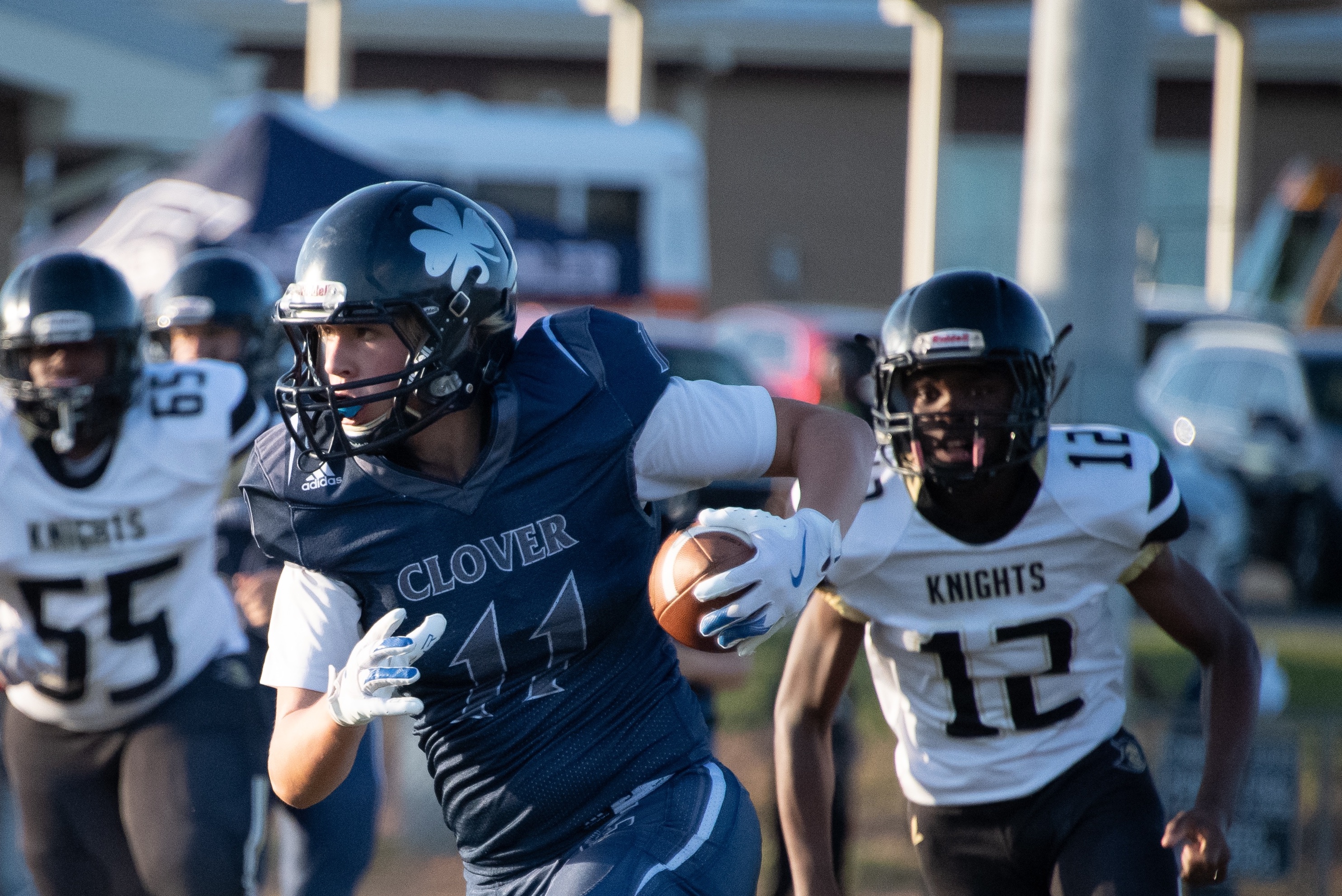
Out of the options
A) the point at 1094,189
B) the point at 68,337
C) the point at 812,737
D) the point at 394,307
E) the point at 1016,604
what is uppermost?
the point at 1094,189

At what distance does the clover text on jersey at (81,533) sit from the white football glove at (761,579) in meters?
2.17

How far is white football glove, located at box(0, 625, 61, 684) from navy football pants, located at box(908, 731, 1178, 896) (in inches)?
87.2

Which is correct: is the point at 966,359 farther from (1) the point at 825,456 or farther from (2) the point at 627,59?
(2) the point at 627,59

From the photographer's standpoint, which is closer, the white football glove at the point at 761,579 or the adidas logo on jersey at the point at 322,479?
the white football glove at the point at 761,579

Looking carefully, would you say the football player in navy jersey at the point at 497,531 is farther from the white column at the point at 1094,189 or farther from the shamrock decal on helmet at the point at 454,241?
the white column at the point at 1094,189

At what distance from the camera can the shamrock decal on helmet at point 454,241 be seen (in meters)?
2.87

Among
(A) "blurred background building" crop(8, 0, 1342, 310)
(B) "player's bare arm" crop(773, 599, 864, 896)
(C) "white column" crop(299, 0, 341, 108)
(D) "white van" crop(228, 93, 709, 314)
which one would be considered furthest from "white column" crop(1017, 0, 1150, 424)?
(A) "blurred background building" crop(8, 0, 1342, 310)

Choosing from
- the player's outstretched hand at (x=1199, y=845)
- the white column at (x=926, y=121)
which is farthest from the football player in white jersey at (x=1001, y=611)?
the white column at (x=926, y=121)

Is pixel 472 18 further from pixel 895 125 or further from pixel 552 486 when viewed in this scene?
pixel 552 486

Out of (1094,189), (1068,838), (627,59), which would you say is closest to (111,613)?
(1068,838)

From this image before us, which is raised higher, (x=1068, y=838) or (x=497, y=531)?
(x=497, y=531)

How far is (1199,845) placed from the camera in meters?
3.32

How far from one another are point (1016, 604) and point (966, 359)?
0.56m

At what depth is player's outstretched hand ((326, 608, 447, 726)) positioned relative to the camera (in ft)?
8.37
